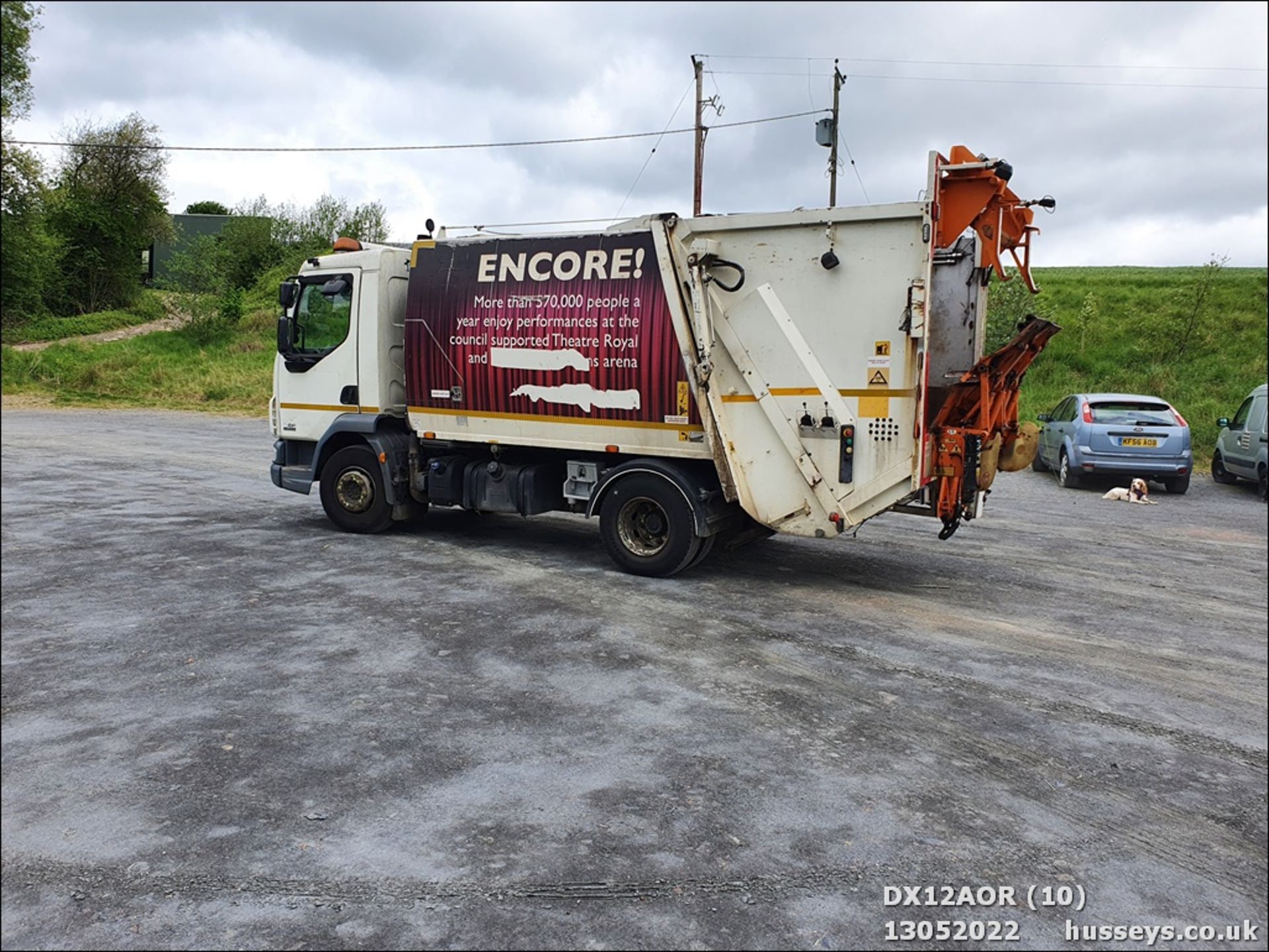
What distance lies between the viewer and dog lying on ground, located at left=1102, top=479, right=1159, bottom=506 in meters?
14.4

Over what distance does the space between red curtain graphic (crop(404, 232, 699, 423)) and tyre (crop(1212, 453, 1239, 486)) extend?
1276 centimetres

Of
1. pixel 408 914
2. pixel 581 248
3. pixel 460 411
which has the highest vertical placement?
pixel 581 248

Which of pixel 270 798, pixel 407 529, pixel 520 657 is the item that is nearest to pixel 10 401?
pixel 270 798

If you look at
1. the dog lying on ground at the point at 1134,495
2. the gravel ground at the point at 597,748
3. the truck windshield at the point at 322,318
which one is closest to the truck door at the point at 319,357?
the truck windshield at the point at 322,318

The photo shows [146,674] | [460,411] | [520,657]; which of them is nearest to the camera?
[146,674]

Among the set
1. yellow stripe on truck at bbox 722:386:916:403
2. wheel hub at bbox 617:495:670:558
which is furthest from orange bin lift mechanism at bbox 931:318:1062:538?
wheel hub at bbox 617:495:670:558

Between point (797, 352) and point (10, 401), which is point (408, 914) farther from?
point (797, 352)

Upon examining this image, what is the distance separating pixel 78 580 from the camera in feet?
24.6

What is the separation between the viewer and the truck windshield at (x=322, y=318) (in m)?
10.2

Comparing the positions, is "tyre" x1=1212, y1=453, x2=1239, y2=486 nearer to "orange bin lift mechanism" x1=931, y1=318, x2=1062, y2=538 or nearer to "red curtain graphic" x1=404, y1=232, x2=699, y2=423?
"orange bin lift mechanism" x1=931, y1=318, x2=1062, y2=538

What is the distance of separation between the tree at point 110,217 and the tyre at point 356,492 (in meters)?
33.3

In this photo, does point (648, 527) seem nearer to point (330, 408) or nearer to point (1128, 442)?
point (330, 408)

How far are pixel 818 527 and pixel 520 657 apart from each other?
114 inches

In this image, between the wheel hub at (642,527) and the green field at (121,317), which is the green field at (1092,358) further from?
the wheel hub at (642,527)
